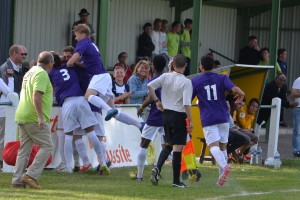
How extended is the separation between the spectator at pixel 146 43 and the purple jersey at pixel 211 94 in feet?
32.4

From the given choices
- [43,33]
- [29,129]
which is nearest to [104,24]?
[43,33]

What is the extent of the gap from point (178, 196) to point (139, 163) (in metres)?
1.93

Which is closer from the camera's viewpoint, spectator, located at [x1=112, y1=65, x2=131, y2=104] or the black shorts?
the black shorts

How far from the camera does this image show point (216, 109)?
13844 millimetres

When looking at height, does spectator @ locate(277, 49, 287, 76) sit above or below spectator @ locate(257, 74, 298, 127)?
above

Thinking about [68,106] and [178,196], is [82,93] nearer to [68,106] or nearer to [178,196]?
[68,106]

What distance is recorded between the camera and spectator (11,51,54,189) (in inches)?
495

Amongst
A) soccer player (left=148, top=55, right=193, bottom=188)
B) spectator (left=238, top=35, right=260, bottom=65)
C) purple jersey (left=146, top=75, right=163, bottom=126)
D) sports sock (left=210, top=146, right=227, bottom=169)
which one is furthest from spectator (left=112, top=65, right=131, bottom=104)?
spectator (left=238, top=35, right=260, bottom=65)

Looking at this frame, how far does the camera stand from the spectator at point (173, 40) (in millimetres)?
24000

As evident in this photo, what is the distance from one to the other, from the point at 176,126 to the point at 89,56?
2.06 m

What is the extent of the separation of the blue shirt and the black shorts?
399cm

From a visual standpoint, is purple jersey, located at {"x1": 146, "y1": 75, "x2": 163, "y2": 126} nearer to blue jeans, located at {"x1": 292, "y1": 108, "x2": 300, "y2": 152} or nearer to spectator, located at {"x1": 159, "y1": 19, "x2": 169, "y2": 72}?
blue jeans, located at {"x1": 292, "y1": 108, "x2": 300, "y2": 152}

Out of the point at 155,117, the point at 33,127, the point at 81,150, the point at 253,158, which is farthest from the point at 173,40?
the point at 33,127

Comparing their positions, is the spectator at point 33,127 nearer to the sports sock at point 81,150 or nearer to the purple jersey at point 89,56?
the purple jersey at point 89,56
